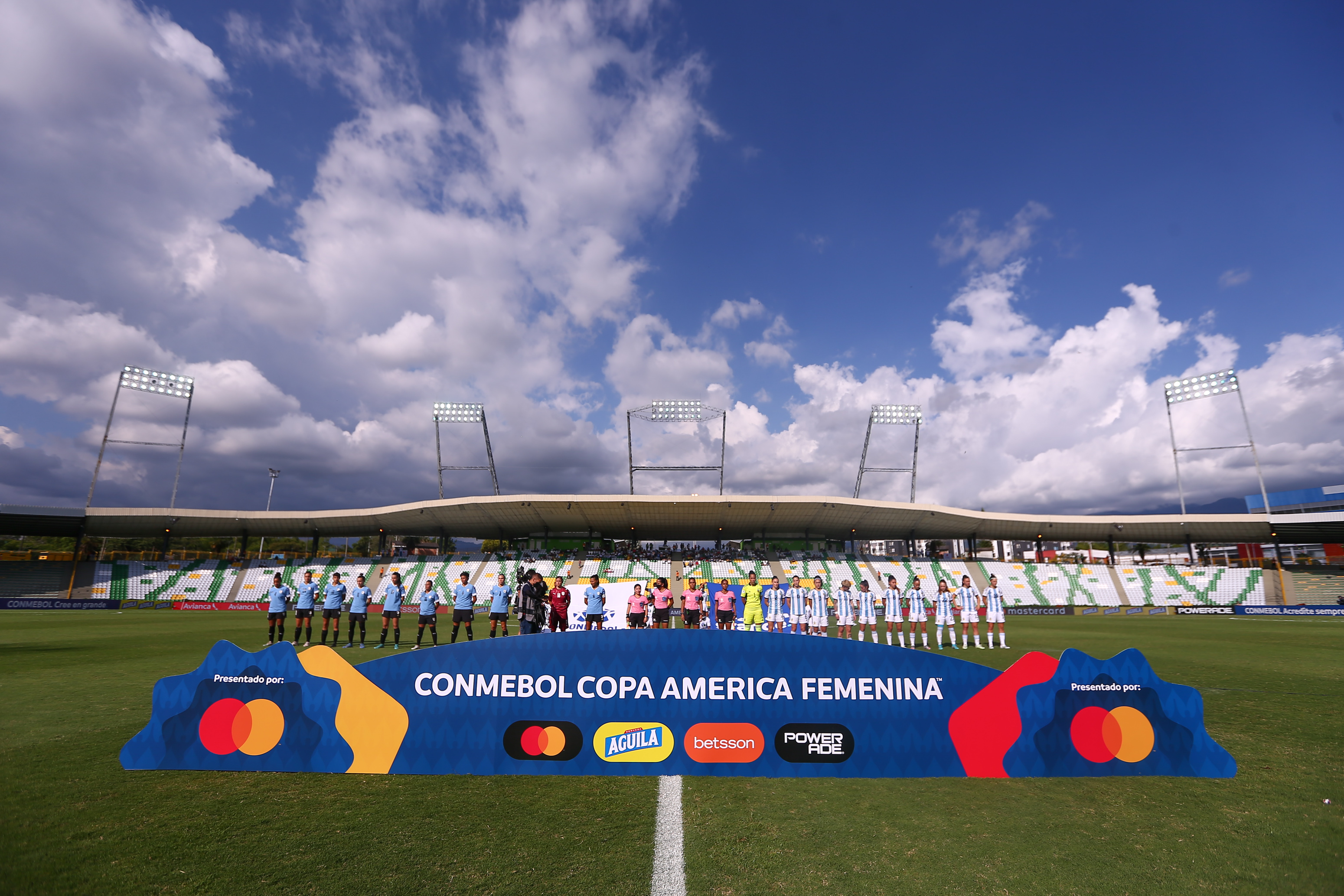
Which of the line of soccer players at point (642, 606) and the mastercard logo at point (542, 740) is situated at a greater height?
the line of soccer players at point (642, 606)

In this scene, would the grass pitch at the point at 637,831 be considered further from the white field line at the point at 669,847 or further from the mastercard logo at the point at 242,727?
the mastercard logo at the point at 242,727

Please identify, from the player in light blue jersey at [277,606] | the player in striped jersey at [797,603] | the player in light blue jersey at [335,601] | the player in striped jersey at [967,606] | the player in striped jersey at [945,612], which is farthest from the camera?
the player in striped jersey at [797,603]

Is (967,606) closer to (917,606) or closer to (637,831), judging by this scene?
(917,606)

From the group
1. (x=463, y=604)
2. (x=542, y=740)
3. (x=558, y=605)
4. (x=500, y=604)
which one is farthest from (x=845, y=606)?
(x=542, y=740)

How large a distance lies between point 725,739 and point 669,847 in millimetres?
1056

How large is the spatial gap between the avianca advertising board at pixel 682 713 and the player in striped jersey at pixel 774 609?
913cm

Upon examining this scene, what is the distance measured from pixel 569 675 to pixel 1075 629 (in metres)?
24.7

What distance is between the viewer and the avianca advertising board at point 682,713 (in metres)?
4.52

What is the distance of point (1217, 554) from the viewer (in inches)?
1778

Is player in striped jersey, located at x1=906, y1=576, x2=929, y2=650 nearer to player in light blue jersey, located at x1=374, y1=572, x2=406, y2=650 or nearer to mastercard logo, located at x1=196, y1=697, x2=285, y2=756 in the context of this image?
player in light blue jersey, located at x1=374, y1=572, x2=406, y2=650

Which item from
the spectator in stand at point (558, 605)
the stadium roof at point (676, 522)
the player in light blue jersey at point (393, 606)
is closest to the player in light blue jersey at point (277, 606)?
the player in light blue jersey at point (393, 606)

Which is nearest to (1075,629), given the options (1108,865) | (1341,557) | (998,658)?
(998,658)

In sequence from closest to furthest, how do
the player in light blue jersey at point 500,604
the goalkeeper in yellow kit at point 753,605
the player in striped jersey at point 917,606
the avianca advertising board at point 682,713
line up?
the avianca advertising board at point 682,713 → the player in light blue jersey at point 500,604 → the goalkeeper in yellow kit at point 753,605 → the player in striped jersey at point 917,606

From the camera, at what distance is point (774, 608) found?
1448 centimetres
